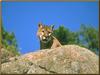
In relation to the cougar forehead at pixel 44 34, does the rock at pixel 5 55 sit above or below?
below

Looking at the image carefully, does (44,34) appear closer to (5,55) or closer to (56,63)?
(5,55)

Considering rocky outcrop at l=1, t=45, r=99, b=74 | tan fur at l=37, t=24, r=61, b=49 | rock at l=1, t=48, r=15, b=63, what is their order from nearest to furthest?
1. rocky outcrop at l=1, t=45, r=99, b=74
2. rock at l=1, t=48, r=15, b=63
3. tan fur at l=37, t=24, r=61, b=49

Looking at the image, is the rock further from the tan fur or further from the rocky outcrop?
the tan fur

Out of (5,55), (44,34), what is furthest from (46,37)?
(5,55)

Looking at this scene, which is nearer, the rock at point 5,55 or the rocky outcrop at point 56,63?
the rocky outcrop at point 56,63

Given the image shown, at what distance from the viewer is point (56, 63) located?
4641 millimetres

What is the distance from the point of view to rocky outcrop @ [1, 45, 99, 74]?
15.1 feet

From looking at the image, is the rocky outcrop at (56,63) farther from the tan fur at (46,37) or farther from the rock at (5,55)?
the tan fur at (46,37)

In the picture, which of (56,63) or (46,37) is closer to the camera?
(56,63)

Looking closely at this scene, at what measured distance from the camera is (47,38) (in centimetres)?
542

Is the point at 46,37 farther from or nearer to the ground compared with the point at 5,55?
farther from the ground

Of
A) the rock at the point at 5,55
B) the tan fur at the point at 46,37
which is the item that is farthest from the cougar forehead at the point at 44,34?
the rock at the point at 5,55

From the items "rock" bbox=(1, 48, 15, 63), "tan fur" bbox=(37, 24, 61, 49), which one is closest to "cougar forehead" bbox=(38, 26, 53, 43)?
"tan fur" bbox=(37, 24, 61, 49)

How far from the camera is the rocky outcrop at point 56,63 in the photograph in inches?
181
